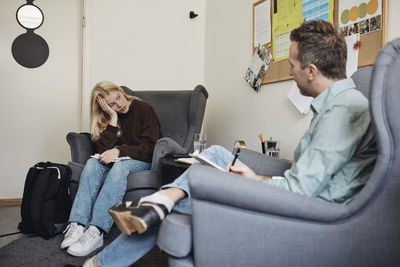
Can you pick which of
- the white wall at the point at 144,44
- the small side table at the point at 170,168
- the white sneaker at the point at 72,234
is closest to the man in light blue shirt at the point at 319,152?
the small side table at the point at 170,168

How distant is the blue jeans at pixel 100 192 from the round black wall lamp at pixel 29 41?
152 cm

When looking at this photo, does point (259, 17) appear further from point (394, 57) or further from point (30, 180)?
point (30, 180)

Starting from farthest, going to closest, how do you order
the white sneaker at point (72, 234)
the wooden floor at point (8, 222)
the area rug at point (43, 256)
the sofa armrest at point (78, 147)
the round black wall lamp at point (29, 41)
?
the round black wall lamp at point (29, 41), the sofa armrest at point (78, 147), the wooden floor at point (8, 222), the white sneaker at point (72, 234), the area rug at point (43, 256)

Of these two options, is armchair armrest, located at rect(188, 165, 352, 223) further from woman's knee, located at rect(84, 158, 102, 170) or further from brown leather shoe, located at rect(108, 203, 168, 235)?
woman's knee, located at rect(84, 158, 102, 170)

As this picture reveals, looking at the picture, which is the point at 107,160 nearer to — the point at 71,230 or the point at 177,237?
the point at 71,230

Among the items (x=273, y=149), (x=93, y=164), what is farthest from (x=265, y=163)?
(x=93, y=164)

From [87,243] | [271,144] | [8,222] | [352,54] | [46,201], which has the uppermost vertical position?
[352,54]

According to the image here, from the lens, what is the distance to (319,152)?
0.92 metres

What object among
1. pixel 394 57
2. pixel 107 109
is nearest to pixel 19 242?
pixel 107 109

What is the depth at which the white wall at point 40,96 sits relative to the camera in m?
2.88

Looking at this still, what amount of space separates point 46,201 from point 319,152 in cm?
169

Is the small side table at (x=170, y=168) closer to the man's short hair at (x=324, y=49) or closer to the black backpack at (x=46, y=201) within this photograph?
the black backpack at (x=46, y=201)

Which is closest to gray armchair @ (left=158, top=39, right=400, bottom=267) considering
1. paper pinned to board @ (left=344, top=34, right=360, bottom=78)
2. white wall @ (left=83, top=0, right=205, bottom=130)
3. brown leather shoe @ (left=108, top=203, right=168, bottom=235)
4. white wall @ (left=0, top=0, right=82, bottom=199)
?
brown leather shoe @ (left=108, top=203, right=168, bottom=235)

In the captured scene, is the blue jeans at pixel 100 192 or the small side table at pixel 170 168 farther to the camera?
the blue jeans at pixel 100 192
